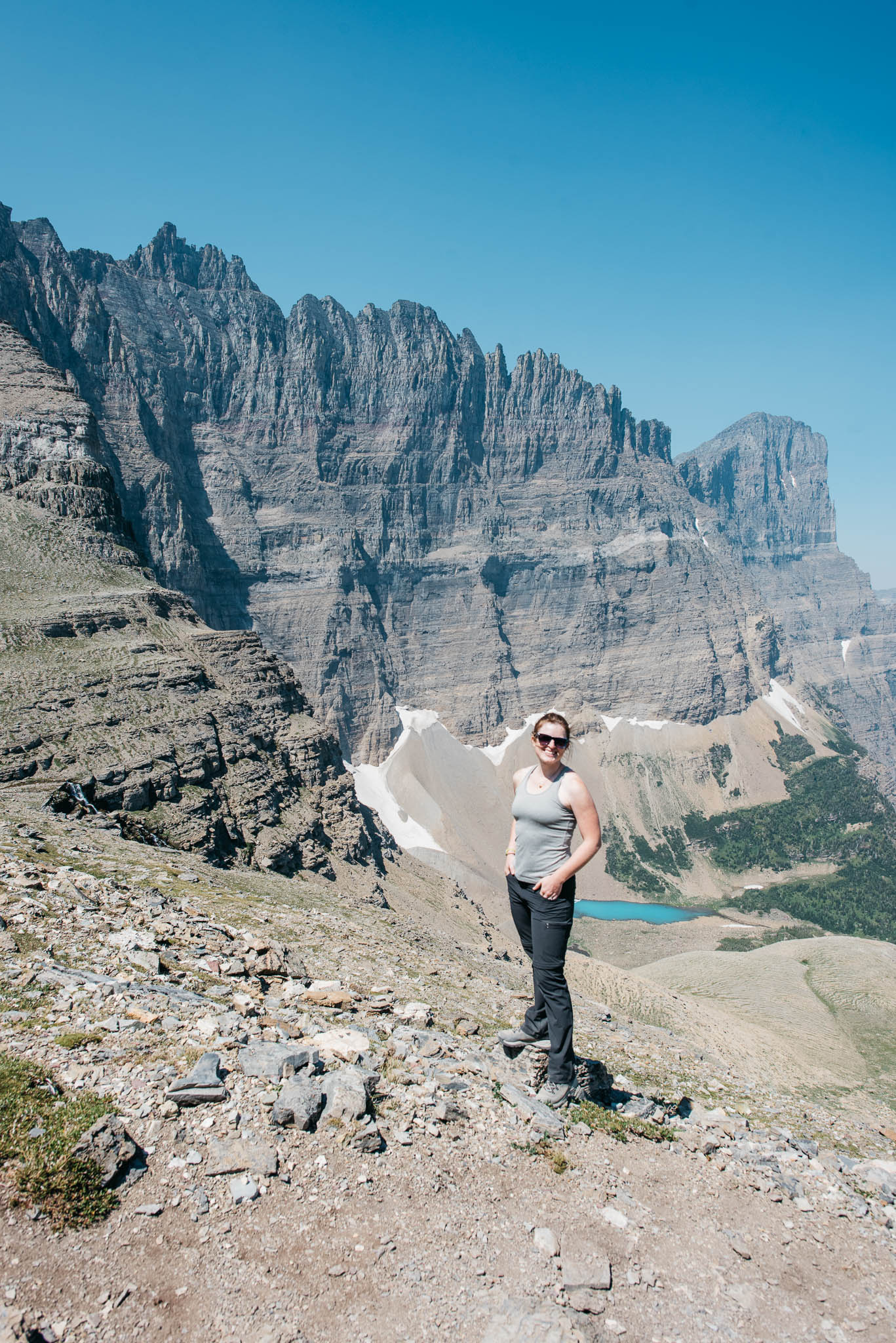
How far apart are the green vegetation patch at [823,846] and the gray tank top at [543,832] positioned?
140884 millimetres

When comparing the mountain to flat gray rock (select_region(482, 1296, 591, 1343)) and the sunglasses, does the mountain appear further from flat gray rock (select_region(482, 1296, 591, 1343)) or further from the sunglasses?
flat gray rock (select_region(482, 1296, 591, 1343))

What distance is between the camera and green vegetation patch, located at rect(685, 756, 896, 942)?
135m

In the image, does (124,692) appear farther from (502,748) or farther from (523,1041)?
(502,748)

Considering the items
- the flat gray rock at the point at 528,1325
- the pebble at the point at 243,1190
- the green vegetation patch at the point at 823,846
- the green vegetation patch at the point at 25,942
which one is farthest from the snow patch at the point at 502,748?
the flat gray rock at the point at 528,1325

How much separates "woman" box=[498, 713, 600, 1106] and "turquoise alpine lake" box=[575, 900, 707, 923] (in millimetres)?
126790

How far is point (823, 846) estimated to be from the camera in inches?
6161

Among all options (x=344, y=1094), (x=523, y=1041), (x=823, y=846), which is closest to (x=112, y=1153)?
(x=344, y=1094)

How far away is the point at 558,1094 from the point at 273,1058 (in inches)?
138

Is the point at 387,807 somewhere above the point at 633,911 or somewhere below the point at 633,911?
above

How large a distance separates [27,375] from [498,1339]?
3119 inches

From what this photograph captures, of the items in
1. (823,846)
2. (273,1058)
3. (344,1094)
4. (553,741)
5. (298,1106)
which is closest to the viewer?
(298,1106)

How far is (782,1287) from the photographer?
6.66 meters

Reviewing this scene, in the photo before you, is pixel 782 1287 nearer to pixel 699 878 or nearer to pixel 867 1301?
pixel 867 1301

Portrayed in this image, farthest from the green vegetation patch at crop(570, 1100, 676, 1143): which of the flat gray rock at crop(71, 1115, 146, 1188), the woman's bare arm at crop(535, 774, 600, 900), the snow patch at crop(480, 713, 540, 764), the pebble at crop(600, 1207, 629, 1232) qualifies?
the snow patch at crop(480, 713, 540, 764)
